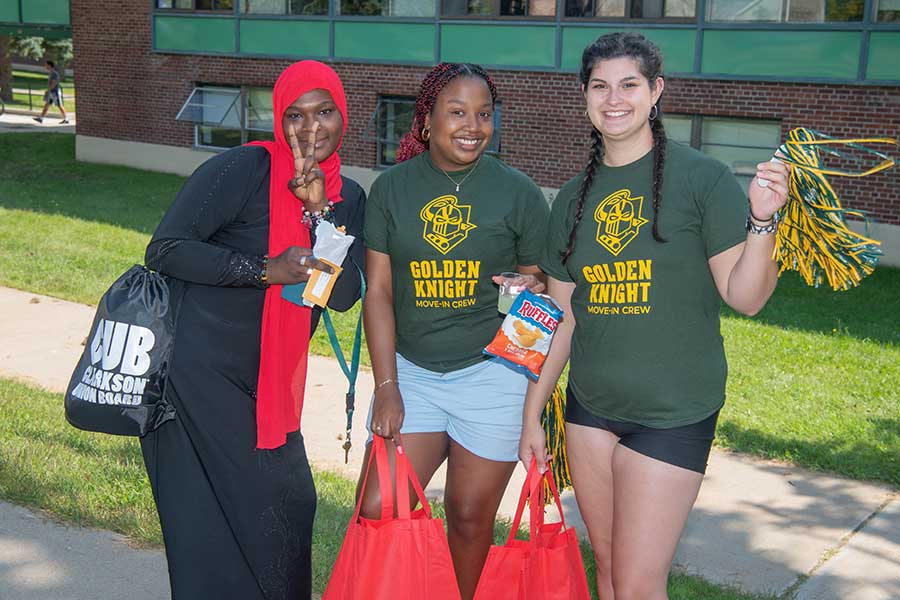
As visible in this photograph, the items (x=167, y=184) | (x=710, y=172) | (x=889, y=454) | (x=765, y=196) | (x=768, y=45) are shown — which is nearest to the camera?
(x=765, y=196)

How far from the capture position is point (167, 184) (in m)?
18.5

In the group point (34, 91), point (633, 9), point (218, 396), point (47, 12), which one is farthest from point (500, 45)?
point (34, 91)

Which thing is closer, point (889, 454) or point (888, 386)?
point (889, 454)

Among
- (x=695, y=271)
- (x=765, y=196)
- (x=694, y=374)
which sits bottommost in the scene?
(x=694, y=374)

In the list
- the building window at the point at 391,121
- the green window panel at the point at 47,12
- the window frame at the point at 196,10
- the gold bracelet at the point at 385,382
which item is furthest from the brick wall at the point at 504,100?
the gold bracelet at the point at 385,382

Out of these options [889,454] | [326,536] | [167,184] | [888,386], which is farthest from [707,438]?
[167,184]

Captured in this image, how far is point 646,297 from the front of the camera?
2.88m

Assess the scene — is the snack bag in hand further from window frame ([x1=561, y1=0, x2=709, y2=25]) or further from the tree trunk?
the tree trunk

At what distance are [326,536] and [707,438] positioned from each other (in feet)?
7.08

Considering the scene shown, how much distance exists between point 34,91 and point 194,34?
87.8 ft

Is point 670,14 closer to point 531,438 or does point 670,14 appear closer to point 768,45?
point 768,45

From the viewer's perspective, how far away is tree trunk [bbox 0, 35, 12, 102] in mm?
37312

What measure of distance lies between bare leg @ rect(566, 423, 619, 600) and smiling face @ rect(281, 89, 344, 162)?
1.25 metres

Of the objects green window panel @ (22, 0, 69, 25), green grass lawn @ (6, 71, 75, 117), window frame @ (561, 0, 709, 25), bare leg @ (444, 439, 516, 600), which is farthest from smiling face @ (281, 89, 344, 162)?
green grass lawn @ (6, 71, 75, 117)
